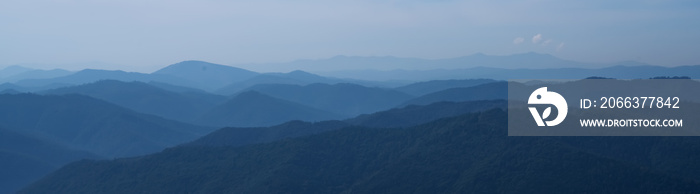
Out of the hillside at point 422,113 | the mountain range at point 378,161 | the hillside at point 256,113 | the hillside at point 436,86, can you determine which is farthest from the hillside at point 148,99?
the hillside at point 422,113

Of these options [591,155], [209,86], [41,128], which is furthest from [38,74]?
[591,155]

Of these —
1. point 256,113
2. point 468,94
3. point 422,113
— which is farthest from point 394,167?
point 468,94

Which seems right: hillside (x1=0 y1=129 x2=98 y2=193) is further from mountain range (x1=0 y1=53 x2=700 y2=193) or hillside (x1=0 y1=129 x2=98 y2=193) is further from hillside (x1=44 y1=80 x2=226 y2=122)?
hillside (x1=44 y1=80 x2=226 y2=122)

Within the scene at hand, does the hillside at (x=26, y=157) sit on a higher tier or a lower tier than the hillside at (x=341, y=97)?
lower

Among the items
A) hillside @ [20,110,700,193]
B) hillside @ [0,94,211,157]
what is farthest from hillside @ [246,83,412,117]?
hillside @ [20,110,700,193]

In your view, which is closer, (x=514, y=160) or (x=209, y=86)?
(x=514, y=160)

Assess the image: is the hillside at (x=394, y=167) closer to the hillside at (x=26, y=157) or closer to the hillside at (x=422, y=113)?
the hillside at (x=26, y=157)

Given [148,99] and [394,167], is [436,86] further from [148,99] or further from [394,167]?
[394,167]

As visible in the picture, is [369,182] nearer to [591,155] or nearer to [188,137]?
[591,155]

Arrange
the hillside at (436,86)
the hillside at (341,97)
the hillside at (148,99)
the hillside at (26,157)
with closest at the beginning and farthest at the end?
1. the hillside at (26,157)
2. the hillside at (148,99)
3. the hillside at (341,97)
4. the hillside at (436,86)
